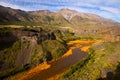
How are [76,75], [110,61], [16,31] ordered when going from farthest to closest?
[16,31] → [110,61] → [76,75]

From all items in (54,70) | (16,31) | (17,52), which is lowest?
(54,70)

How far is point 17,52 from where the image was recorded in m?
81.0

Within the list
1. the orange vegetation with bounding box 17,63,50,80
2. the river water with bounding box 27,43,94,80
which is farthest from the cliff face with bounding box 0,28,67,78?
the river water with bounding box 27,43,94,80

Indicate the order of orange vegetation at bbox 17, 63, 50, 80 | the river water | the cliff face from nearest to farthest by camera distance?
orange vegetation at bbox 17, 63, 50, 80 < the river water < the cliff face

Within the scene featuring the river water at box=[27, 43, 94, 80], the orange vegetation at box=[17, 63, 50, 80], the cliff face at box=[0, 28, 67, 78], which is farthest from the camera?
the cliff face at box=[0, 28, 67, 78]

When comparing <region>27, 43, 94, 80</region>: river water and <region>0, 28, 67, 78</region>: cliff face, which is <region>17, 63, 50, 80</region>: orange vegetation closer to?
<region>27, 43, 94, 80</region>: river water

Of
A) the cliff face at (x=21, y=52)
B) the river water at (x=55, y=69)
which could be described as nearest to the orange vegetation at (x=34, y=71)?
the river water at (x=55, y=69)

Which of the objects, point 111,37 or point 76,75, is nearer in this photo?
point 76,75

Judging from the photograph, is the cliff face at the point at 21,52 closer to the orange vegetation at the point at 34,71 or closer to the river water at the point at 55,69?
the orange vegetation at the point at 34,71

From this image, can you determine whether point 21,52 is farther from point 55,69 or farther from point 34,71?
point 55,69

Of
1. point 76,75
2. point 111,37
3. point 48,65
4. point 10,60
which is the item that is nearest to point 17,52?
point 10,60

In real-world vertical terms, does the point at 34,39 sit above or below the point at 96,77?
above

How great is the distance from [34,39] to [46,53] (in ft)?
35.3

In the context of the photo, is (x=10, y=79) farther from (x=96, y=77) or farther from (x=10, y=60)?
(x=96, y=77)
